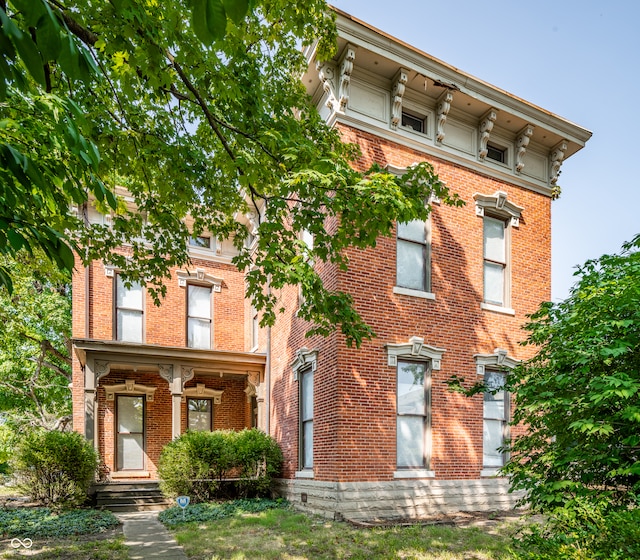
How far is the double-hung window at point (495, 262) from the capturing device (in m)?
12.3

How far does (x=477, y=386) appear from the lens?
5.66 metres

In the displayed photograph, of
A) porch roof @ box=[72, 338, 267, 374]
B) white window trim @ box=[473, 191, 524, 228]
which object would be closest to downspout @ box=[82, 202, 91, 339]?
porch roof @ box=[72, 338, 267, 374]

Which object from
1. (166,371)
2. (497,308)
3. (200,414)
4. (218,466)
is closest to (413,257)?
(497,308)

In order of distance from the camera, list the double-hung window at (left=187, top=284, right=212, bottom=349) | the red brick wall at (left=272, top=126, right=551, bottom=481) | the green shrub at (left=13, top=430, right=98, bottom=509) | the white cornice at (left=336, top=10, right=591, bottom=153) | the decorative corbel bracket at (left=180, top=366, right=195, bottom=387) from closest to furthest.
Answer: the red brick wall at (left=272, top=126, right=551, bottom=481) < the white cornice at (left=336, top=10, right=591, bottom=153) < the green shrub at (left=13, top=430, right=98, bottom=509) < the decorative corbel bracket at (left=180, top=366, right=195, bottom=387) < the double-hung window at (left=187, top=284, right=212, bottom=349)

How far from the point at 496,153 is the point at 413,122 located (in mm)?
2733

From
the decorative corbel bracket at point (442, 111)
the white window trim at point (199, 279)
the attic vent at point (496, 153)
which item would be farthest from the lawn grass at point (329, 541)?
the attic vent at point (496, 153)

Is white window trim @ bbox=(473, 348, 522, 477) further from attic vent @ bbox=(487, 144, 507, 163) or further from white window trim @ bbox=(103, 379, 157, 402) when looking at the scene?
white window trim @ bbox=(103, 379, 157, 402)

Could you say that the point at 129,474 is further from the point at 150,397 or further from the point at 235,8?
the point at 235,8

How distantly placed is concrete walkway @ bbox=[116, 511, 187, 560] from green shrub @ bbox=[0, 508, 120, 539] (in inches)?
18.8

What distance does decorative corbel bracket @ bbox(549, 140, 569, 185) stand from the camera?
43.3ft

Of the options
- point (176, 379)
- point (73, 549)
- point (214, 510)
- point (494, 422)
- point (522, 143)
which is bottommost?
point (214, 510)

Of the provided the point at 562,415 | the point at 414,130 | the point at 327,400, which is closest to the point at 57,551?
the point at 327,400

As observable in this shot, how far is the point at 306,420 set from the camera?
11.6 metres

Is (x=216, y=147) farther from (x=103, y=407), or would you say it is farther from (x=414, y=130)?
(x=103, y=407)
